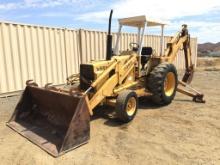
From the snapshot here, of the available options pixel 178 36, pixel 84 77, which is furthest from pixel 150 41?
pixel 84 77

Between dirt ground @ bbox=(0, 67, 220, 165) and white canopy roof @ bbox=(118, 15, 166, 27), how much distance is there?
7.73ft

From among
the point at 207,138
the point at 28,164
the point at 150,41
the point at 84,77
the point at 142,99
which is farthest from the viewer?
the point at 150,41

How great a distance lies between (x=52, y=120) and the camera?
553 centimetres

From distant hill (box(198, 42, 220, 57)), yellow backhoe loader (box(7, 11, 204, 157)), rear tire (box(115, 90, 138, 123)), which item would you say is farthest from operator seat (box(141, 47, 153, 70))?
distant hill (box(198, 42, 220, 57))

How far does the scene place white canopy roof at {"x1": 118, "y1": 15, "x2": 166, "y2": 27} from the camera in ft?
22.8

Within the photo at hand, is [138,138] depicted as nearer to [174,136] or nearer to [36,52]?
[174,136]

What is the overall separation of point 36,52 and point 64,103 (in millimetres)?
4566

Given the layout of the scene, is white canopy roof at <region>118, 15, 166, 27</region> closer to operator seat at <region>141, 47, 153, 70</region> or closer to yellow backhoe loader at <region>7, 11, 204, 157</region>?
yellow backhoe loader at <region>7, 11, 204, 157</region>

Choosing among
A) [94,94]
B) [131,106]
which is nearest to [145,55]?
[131,106]

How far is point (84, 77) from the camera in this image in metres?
6.25

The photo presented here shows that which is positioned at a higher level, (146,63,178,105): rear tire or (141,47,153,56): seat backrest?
(141,47,153,56): seat backrest

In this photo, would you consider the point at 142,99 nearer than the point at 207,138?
No

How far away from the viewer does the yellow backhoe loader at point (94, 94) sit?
4695 millimetres

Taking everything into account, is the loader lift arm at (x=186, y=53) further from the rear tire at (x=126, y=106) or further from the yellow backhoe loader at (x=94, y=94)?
the rear tire at (x=126, y=106)
